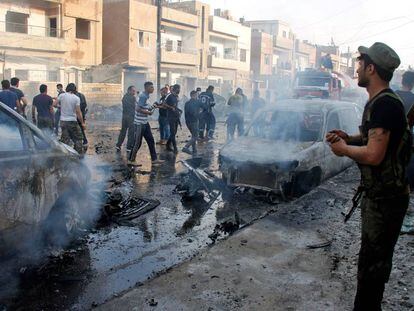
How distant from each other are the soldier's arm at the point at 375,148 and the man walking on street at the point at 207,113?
456 inches

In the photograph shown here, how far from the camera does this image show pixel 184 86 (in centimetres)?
3825

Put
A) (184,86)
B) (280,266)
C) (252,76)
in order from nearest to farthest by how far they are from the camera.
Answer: (280,266) → (184,86) → (252,76)

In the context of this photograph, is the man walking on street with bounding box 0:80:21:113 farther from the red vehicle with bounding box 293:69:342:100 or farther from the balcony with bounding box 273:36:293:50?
the balcony with bounding box 273:36:293:50

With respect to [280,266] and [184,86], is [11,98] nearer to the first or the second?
[280,266]

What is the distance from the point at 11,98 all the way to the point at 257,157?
5.88m

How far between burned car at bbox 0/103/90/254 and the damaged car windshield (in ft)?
12.6

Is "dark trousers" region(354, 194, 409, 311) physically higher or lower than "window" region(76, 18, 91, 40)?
lower

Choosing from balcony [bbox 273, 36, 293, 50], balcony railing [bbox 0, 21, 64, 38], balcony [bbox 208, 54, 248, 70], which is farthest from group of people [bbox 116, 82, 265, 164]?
balcony [bbox 273, 36, 293, 50]

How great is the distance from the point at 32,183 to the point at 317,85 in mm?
18070

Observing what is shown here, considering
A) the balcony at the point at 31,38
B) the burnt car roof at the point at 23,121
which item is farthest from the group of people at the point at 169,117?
the balcony at the point at 31,38

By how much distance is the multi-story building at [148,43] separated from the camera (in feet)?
107

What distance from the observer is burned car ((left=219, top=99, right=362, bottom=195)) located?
6.52 meters

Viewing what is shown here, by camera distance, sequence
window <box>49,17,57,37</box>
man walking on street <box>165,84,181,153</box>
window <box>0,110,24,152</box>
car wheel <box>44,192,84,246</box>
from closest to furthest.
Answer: window <box>0,110,24,152</box>, car wheel <box>44,192,84,246</box>, man walking on street <box>165,84,181,153</box>, window <box>49,17,57,37</box>

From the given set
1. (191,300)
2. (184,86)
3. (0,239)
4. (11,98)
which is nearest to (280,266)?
(191,300)
